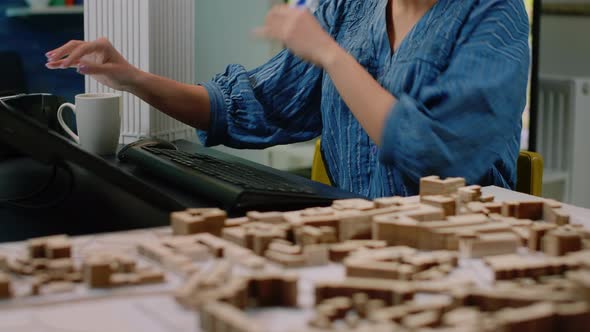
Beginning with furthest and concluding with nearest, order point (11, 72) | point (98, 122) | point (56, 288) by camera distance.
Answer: point (11, 72) < point (98, 122) < point (56, 288)

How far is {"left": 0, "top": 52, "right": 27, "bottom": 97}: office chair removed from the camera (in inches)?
127

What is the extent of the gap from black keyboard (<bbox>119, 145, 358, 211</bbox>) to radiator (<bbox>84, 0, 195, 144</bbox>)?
0.58m

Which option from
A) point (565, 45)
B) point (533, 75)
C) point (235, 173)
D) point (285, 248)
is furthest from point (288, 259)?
point (565, 45)

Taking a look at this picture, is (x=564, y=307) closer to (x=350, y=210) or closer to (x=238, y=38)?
(x=350, y=210)

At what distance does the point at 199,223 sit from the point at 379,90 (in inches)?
21.5

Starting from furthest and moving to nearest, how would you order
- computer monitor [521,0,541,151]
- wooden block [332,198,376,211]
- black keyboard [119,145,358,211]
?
computer monitor [521,0,541,151], black keyboard [119,145,358,211], wooden block [332,198,376,211]

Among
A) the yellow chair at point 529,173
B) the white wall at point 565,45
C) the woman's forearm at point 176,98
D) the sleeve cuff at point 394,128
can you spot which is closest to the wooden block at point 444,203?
the sleeve cuff at point 394,128

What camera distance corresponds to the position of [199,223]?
842mm

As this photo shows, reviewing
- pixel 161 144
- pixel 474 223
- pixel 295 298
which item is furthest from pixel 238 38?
pixel 295 298

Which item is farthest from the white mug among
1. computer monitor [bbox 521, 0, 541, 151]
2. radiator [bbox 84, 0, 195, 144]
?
computer monitor [bbox 521, 0, 541, 151]

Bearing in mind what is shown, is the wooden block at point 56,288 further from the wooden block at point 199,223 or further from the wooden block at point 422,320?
the wooden block at point 422,320

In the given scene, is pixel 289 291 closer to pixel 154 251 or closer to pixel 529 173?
pixel 154 251

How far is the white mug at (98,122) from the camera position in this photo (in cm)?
157

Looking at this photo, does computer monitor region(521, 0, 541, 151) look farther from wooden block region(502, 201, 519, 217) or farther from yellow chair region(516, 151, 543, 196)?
wooden block region(502, 201, 519, 217)
